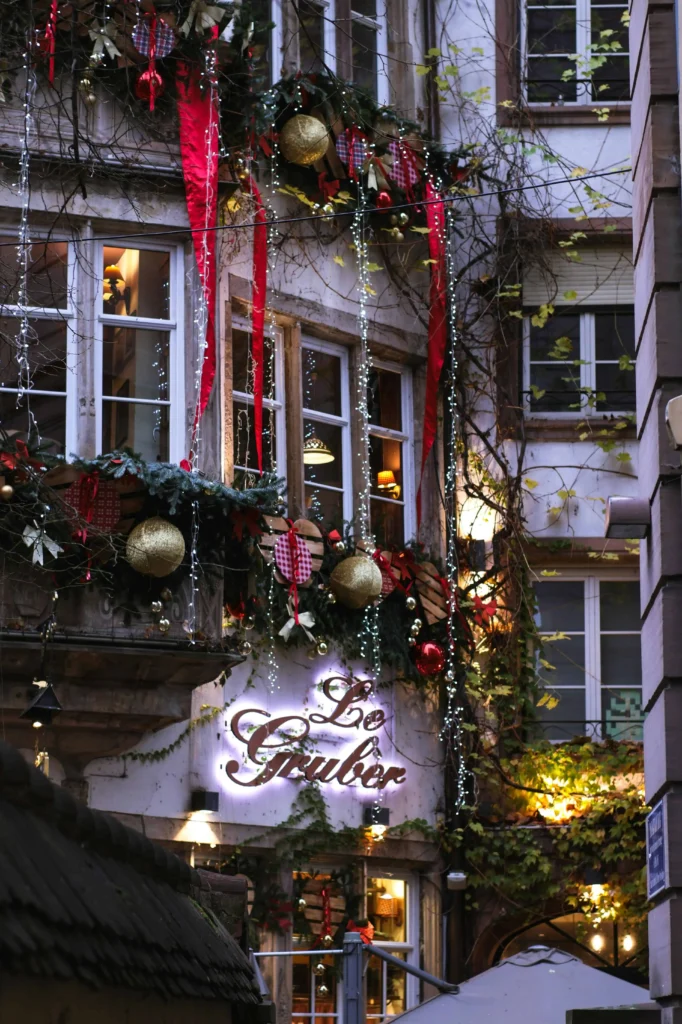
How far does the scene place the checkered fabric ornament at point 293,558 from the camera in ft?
43.0

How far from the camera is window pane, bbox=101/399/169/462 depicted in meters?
12.6

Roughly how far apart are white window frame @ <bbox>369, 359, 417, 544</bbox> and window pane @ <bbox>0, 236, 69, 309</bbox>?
3.18 m

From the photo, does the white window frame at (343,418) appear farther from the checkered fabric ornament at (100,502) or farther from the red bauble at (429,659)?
the checkered fabric ornament at (100,502)

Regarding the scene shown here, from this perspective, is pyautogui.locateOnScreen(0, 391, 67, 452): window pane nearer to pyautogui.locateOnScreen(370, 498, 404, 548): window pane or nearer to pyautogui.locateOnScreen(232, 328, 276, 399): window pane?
pyautogui.locateOnScreen(232, 328, 276, 399): window pane

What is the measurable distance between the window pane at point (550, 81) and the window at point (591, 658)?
4.44m

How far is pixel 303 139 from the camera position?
13.7m

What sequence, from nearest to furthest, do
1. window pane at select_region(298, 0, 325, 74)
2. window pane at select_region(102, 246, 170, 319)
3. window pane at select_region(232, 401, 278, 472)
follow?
Answer: window pane at select_region(102, 246, 170, 319)
window pane at select_region(232, 401, 278, 472)
window pane at select_region(298, 0, 325, 74)

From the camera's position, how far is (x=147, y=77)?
12430 millimetres

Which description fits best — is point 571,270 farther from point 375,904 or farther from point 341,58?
point 375,904

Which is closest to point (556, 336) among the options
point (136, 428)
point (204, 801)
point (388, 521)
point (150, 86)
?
point (388, 521)

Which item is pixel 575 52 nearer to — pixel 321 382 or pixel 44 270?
pixel 321 382

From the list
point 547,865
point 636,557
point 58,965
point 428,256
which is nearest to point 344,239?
point 428,256

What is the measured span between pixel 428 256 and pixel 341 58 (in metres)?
1.83

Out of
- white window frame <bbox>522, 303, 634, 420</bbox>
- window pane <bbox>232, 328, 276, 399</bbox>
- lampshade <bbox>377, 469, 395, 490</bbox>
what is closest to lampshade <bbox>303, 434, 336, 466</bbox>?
window pane <bbox>232, 328, 276, 399</bbox>
